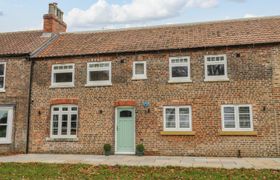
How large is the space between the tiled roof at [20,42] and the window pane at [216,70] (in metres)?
10.8

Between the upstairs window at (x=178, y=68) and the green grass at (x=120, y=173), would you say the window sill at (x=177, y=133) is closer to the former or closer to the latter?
the upstairs window at (x=178, y=68)

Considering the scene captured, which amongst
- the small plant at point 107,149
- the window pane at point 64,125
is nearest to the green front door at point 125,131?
the small plant at point 107,149

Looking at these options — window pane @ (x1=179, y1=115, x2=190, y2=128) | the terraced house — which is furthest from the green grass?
window pane @ (x1=179, y1=115, x2=190, y2=128)

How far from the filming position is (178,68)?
49.0 feet

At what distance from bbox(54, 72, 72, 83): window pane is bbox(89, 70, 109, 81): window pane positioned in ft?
4.49

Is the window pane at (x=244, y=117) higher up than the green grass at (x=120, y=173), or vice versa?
the window pane at (x=244, y=117)

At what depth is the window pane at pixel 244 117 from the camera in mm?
13625

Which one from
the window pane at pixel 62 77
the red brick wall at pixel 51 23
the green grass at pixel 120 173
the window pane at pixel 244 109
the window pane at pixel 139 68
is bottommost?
the green grass at pixel 120 173

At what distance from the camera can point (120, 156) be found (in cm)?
1414

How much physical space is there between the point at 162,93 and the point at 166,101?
494 millimetres

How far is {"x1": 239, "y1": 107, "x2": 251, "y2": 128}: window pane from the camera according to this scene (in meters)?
13.6

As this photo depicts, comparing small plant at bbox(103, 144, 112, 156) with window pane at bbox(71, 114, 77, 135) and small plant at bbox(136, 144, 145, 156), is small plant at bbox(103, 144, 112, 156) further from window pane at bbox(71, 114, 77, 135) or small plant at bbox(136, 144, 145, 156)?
window pane at bbox(71, 114, 77, 135)

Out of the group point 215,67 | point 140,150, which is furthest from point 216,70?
point 140,150

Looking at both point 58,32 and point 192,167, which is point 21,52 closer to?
point 58,32
